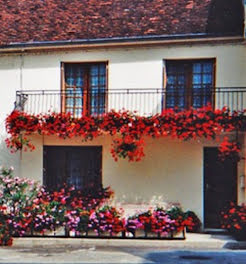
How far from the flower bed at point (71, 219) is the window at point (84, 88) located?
304 centimetres

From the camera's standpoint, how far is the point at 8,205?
13031 millimetres

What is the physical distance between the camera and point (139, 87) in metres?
14.3

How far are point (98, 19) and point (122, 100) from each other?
123 inches

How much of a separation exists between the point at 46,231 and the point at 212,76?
6.43 metres

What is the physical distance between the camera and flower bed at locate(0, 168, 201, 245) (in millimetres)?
12320

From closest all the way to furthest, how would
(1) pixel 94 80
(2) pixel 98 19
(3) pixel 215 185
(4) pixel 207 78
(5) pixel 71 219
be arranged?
(5) pixel 71 219 < (3) pixel 215 185 < (4) pixel 207 78 < (1) pixel 94 80 < (2) pixel 98 19

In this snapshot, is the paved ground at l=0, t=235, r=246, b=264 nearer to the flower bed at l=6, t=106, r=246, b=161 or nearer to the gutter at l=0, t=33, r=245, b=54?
the flower bed at l=6, t=106, r=246, b=161

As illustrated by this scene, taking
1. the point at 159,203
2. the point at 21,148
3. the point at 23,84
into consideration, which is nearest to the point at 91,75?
the point at 23,84

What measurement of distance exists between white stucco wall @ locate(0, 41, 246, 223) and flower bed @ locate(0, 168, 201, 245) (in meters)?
1.02

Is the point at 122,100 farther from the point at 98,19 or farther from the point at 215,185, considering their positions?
the point at 215,185

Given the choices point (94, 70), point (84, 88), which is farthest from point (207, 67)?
point (84, 88)

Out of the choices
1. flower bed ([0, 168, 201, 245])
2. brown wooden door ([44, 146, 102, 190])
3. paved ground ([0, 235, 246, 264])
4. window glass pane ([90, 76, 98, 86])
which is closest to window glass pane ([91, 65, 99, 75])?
window glass pane ([90, 76, 98, 86])

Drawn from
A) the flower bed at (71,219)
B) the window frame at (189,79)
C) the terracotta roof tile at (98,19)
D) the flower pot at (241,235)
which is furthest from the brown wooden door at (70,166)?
the flower pot at (241,235)

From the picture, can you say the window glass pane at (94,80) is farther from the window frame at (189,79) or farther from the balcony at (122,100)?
the window frame at (189,79)
